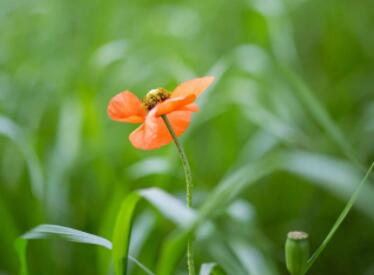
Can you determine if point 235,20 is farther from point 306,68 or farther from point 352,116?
point 352,116

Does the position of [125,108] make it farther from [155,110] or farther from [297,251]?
[297,251]

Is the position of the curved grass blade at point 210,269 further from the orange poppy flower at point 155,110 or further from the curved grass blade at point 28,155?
the curved grass blade at point 28,155

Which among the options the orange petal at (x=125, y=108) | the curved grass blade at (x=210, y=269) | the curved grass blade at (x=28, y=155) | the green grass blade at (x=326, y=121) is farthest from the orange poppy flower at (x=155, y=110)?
the curved grass blade at (x=28, y=155)

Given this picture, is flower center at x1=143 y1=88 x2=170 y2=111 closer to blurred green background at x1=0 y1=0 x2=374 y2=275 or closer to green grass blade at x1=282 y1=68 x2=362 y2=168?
blurred green background at x1=0 y1=0 x2=374 y2=275

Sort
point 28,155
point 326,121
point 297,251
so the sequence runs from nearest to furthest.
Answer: point 297,251, point 326,121, point 28,155

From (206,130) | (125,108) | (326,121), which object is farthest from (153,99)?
(206,130)
